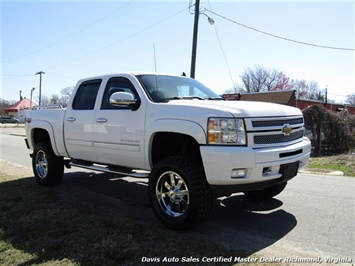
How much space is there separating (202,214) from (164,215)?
56 centimetres

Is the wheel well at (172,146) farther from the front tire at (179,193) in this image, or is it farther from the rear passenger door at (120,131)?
the front tire at (179,193)

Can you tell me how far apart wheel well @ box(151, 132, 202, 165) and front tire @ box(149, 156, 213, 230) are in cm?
31

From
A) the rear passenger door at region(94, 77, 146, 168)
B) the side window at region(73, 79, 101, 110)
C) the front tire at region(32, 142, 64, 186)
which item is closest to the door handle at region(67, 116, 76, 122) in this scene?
the side window at region(73, 79, 101, 110)

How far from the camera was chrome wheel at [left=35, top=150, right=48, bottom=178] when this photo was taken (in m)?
6.82

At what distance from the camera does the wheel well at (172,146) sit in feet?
14.3

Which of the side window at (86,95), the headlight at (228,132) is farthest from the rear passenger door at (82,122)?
the headlight at (228,132)

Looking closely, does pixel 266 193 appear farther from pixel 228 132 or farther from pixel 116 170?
pixel 116 170

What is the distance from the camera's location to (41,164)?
697 cm

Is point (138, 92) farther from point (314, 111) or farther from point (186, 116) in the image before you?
point (314, 111)

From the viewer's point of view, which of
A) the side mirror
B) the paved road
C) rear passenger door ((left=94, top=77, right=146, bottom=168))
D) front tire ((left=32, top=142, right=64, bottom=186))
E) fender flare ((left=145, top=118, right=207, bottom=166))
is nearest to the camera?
the paved road

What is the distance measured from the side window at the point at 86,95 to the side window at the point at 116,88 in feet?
1.04

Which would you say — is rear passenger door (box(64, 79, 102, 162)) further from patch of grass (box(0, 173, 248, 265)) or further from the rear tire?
the rear tire

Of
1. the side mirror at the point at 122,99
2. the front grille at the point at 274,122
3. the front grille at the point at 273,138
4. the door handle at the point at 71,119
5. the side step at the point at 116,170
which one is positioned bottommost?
the side step at the point at 116,170

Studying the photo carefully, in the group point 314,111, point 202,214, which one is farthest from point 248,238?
point 314,111
